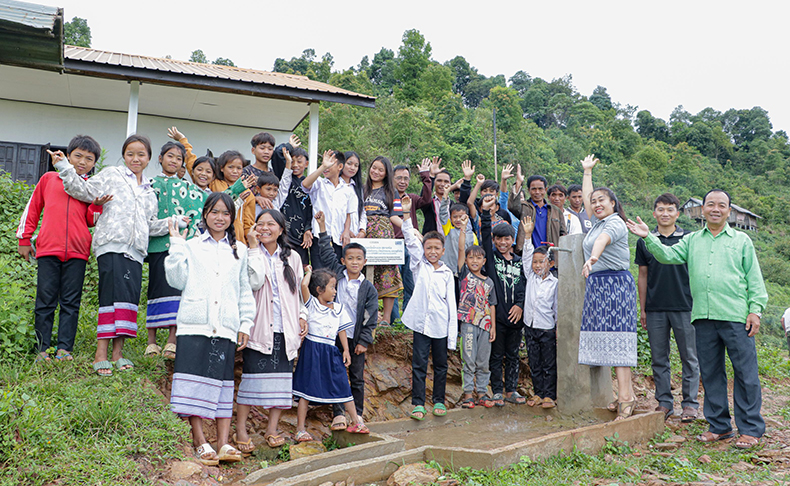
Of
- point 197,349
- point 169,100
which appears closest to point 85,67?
point 169,100

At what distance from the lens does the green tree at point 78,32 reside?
24.0 metres

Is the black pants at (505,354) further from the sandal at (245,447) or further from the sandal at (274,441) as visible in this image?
the sandal at (245,447)

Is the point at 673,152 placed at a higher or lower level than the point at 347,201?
higher

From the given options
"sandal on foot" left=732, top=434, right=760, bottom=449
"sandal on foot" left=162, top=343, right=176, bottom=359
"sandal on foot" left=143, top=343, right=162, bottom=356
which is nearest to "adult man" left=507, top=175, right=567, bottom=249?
"sandal on foot" left=732, top=434, right=760, bottom=449

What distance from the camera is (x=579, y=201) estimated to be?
724 cm

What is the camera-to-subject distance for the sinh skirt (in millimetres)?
5180

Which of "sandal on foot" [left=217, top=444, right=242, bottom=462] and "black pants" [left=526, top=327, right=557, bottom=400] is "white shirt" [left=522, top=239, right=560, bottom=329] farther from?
"sandal on foot" [left=217, top=444, right=242, bottom=462]

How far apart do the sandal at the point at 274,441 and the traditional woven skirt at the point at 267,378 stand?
24 centimetres

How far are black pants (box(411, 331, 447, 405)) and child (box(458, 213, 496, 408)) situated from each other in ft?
1.02

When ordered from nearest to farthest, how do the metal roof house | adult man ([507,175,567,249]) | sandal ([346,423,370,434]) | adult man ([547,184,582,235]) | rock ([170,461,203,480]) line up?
rock ([170,461,203,480]) < sandal ([346,423,370,434]) < adult man ([507,175,567,249]) < adult man ([547,184,582,235]) < the metal roof house

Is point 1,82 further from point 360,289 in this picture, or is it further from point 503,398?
point 503,398

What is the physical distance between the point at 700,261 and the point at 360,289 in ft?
10.3

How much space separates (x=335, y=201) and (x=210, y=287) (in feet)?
7.17

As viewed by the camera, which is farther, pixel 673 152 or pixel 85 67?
pixel 673 152
